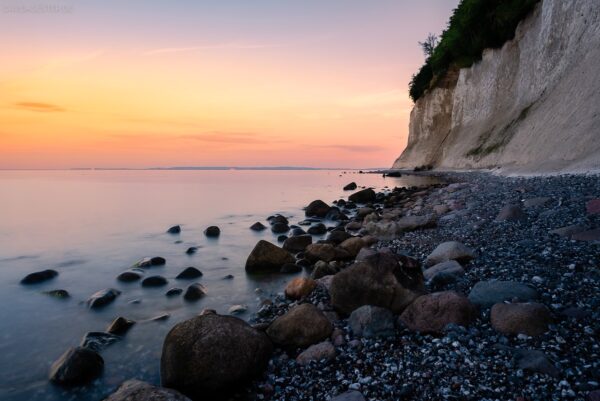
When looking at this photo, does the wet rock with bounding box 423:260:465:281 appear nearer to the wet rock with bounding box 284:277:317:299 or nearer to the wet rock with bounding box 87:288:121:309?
the wet rock with bounding box 284:277:317:299

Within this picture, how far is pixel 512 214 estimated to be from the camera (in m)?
Answer: 8.45

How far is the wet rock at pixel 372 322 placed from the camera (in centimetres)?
446

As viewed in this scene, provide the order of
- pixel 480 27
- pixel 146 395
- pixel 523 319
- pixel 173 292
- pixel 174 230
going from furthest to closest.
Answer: pixel 480 27
pixel 174 230
pixel 173 292
pixel 523 319
pixel 146 395

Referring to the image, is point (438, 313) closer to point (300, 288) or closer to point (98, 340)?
point (300, 288)

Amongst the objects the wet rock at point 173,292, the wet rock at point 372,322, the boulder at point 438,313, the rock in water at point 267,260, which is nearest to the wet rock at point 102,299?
the wet rock at point 173,292

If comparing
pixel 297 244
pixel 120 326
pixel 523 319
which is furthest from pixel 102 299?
pixel 523 319

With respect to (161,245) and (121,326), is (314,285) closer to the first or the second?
(121,326)

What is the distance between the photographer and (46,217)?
2120cm

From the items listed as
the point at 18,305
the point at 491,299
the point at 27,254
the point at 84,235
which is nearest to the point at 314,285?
the point at 491,299

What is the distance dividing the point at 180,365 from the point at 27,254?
37.9 ft

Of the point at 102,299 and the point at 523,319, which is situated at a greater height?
the point at 523,319

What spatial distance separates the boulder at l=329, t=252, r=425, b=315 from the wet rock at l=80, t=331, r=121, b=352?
343 cm

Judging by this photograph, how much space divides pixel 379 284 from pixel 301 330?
1.30m

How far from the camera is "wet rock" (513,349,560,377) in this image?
319cm
